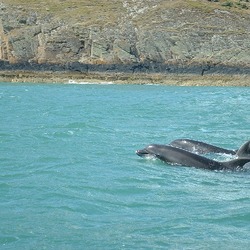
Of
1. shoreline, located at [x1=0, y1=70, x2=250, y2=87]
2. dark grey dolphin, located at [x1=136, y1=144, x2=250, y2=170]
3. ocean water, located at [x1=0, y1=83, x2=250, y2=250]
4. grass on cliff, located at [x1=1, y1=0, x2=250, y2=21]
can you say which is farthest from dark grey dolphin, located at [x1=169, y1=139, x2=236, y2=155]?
grass on cliff, located at [x1=1, y1=0, x2=250, y2=21]

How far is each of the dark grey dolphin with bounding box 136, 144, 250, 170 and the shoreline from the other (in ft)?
265

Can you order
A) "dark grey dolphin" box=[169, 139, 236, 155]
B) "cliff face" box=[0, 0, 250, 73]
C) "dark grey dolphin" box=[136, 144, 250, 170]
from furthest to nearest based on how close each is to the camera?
"cliff face" box=[0, 0, 250, 73]
"dark grey dolphin" box=[169, 139, 236, 155]
"dark grey dolphin" box=[136, 144, 250, 170]

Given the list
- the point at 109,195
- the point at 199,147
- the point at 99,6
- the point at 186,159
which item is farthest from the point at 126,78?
the point at 109,195

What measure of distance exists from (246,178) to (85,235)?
22.0ft

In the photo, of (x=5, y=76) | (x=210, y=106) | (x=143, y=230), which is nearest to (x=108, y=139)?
(x=143, y=230)

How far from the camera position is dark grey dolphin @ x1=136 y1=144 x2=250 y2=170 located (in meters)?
19.4

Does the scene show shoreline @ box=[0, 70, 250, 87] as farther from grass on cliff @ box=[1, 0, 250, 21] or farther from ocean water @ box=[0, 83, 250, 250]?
ocean water @ box=[0, 83, 250, 250]

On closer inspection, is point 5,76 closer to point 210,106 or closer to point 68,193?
point 210,106

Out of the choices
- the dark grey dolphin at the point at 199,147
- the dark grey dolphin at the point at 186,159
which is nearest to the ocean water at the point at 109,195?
the dark grey dolphin at the point at 186,159

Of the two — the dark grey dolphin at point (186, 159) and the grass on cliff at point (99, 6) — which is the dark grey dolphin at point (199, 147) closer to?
the dark grey dolphin at point (186, 159)

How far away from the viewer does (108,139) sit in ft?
90.0

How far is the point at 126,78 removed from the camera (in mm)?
106875

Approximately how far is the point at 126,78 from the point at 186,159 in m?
87.1

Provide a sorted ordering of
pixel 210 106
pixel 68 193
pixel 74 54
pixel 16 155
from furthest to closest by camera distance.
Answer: pixel 74 54
pixel 210 106
pixel 16 155
pixel 68 193
